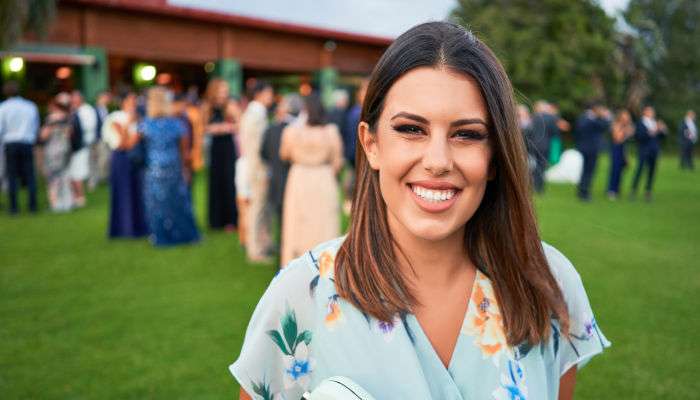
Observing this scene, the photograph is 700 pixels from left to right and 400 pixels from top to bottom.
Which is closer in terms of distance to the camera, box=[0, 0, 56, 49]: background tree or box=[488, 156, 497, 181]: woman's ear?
box=[488, 156, 497, 181]: woman's ear

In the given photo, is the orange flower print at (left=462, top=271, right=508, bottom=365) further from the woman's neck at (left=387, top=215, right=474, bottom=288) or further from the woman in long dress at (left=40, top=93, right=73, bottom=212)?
the woman in long dress at (left=40, top=93, right=73, bottom=212)

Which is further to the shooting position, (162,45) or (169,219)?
(162,45)

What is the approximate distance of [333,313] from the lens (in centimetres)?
146

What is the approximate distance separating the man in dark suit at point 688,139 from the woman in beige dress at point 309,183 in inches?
693

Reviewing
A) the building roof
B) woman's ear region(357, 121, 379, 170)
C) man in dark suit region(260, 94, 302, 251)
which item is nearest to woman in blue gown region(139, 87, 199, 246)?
man in dark suit region(260, 94, 302, 251)

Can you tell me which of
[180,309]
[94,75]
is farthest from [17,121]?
[94,75]

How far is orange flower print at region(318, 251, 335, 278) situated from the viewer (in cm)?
152

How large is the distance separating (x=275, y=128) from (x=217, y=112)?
2856 millimetres

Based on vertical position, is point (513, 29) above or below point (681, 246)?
above

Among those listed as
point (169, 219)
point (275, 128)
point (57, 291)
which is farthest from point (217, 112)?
point (57, 291)

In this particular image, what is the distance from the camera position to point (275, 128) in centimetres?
686

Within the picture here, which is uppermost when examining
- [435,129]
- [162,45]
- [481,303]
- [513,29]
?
[513,29]

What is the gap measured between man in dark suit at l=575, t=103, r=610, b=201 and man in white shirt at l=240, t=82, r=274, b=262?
7936 millimetres

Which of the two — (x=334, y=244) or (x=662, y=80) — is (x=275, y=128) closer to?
(x=334, y=244)
